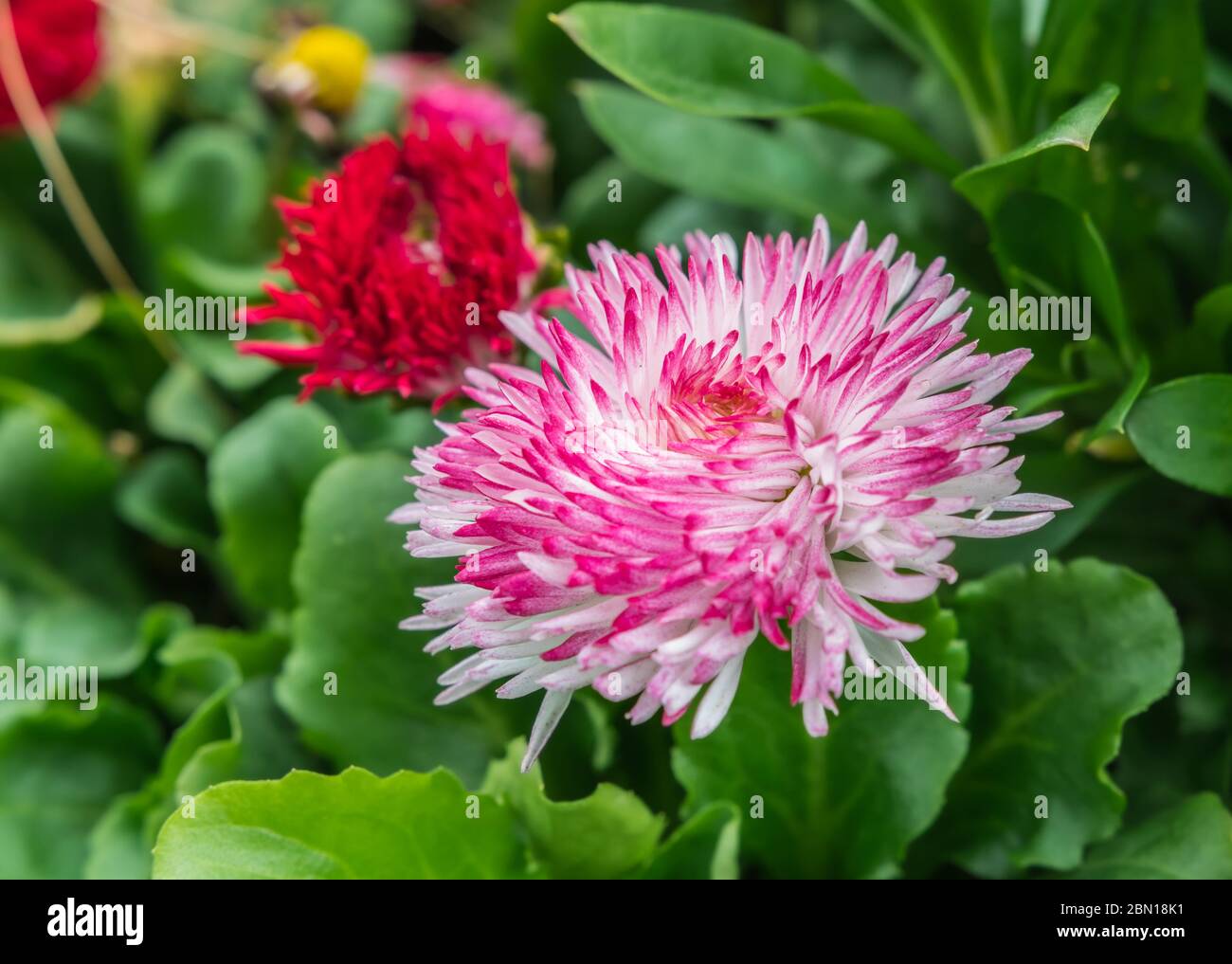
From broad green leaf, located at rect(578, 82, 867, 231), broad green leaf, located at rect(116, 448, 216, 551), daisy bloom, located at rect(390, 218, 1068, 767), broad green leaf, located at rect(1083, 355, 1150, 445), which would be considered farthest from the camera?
broad green leaf, located at rect(116, 448, 216, 551)

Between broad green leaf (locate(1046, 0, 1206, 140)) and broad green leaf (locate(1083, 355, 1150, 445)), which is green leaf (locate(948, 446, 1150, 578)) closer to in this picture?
broad green leaf (locate(1083, 355, 1150, 445))

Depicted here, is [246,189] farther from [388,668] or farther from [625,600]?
[625,600]

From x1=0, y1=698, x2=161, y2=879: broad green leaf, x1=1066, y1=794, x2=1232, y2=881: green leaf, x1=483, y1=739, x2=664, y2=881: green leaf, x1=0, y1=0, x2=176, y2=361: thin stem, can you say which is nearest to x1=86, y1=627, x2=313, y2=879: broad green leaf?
x1=0, y1=698, x2=161, y2=879: broad green leaf

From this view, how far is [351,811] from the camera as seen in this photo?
44 centimetres

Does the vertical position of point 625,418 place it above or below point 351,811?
above

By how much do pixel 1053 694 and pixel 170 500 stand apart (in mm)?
506

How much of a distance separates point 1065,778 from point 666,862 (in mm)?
164

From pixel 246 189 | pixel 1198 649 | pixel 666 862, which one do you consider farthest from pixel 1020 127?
pixel 246 189

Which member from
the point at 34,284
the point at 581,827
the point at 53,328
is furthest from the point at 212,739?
the point at 34,284

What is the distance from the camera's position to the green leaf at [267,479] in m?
0.60

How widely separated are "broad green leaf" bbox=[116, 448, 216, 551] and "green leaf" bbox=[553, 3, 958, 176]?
369 millimetres

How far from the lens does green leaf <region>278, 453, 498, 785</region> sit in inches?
20.7

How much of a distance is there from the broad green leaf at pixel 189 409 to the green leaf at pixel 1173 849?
1.68 feet

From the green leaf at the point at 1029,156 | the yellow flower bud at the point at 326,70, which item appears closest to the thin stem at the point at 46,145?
the yellow flower bud at the point at 326,70
